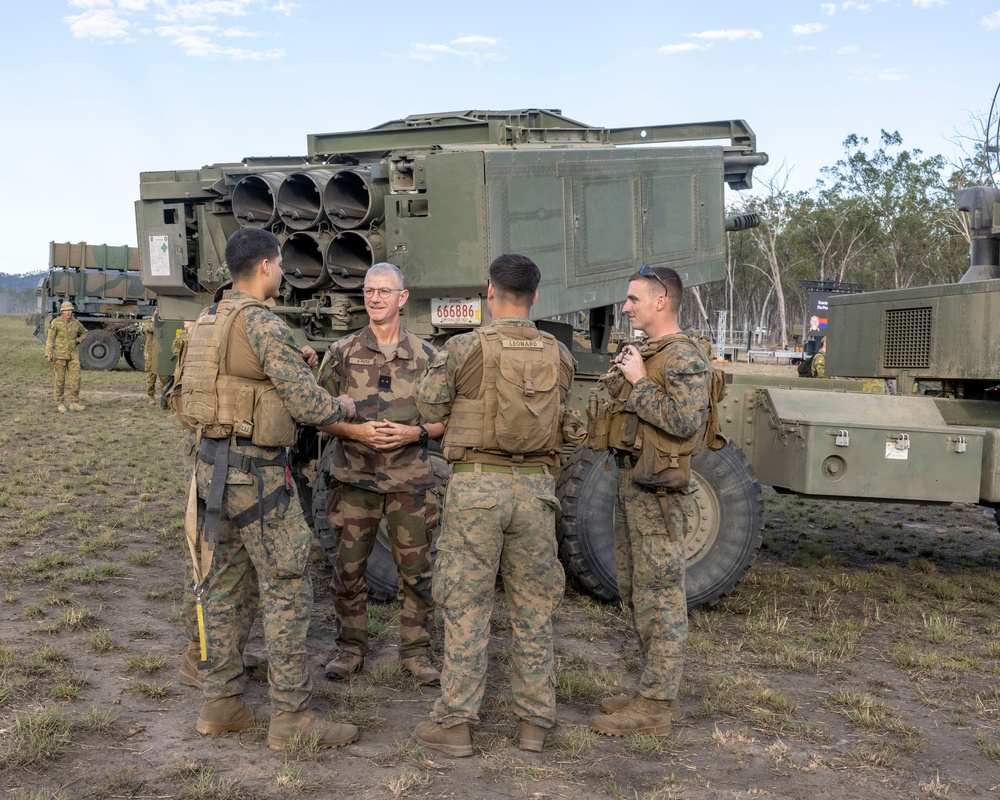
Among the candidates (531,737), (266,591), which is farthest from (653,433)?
(266,591)

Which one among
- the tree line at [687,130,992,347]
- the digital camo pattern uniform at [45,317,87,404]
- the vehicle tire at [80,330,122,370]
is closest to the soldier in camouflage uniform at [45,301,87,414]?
the digital camo pattern uniform at [45,317,87,404]

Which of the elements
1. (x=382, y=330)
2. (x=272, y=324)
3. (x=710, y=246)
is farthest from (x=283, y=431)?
(x=710, y=246)

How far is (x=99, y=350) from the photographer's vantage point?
83.6ft

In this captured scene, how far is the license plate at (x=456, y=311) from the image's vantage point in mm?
5797

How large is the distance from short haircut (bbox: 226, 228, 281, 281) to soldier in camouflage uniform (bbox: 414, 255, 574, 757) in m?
0.79

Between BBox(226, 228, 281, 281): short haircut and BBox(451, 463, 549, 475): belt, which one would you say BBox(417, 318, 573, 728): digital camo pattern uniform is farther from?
BBox(226, 228, 281, 281): short haircut

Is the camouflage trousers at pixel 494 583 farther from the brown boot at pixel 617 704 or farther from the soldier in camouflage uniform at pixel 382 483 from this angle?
the soldier in camouflage uniform at pixel 382 483

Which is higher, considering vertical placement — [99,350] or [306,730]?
[99,350]

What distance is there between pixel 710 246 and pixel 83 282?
22.4 metres

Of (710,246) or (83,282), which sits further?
(83,282)

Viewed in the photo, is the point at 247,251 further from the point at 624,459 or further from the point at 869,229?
the point at 869,229

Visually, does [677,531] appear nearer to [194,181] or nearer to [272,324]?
[272,324]

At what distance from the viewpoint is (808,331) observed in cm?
2506

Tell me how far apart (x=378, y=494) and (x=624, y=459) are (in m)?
1.22
